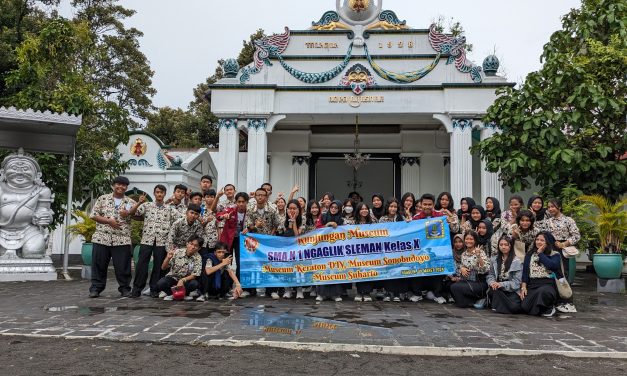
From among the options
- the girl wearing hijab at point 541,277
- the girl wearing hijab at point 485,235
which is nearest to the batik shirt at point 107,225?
the girl wearing hijab at point 485,235

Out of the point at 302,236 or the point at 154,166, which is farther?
the point at 154,166

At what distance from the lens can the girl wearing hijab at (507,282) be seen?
6.46m

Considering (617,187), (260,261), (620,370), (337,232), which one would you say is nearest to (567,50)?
(617,187)

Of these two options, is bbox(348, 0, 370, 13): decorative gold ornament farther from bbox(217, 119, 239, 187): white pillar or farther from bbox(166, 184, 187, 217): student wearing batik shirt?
bbox(166, 184, 187, 217): student wearing batik shirt

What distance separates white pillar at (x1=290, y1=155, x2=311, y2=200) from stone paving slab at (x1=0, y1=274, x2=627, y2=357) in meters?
8.78

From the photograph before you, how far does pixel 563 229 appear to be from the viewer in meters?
7.18

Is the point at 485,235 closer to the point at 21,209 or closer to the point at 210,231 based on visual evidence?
the point at 210,231

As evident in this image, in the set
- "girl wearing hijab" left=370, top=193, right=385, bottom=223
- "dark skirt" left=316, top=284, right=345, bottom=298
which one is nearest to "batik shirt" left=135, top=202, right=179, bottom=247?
"dark skirt" left=316, top=284, right=345, bottom=298

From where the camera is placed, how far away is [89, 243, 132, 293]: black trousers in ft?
24.0

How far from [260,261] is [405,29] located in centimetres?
789

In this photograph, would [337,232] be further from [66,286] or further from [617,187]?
[617,187]

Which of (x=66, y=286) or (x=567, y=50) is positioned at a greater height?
(x=567, y=50)

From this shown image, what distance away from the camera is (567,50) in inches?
431

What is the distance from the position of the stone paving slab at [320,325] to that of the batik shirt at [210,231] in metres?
0.96
